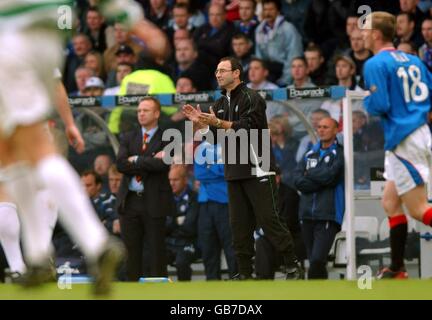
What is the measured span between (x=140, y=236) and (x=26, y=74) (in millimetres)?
6958

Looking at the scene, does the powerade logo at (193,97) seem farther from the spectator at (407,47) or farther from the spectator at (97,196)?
the spectator at (407,47)

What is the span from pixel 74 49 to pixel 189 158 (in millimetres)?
5076

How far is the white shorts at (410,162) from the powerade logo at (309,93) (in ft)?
11.1

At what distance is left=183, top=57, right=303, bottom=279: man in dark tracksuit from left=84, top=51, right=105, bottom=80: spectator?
5.75m

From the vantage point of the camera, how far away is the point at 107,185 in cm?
1491

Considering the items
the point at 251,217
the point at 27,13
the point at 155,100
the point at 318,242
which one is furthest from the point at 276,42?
the point at 27,13

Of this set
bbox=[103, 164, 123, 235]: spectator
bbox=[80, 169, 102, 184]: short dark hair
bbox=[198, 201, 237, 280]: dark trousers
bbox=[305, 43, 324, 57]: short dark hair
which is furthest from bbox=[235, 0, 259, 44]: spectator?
bbox=[198, 201, 237, 280]: dark trousers

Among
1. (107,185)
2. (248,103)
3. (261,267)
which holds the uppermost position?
(248,103)

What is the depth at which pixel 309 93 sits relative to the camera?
13789 mm

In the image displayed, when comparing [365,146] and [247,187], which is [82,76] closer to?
[365,146]

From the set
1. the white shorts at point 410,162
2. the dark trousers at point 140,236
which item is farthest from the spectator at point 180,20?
the white shorts at point 410,162

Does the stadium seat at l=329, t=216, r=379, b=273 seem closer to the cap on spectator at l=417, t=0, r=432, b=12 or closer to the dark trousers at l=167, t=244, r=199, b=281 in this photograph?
the dark trousers at l=167, t=244, r=199, b=281
